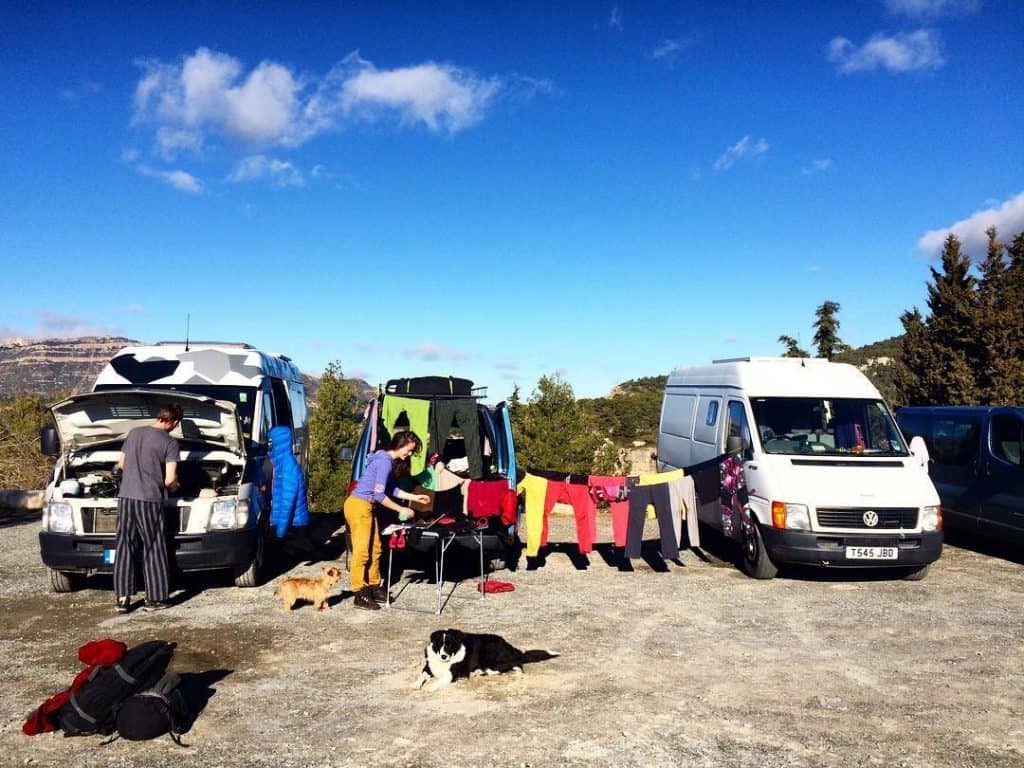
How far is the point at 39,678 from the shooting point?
5.97m

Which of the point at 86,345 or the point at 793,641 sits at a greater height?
the point at 86,345

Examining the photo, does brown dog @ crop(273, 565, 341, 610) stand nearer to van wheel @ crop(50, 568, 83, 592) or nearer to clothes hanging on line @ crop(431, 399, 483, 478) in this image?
van wheel @ crop(50, 568, 83, 592)

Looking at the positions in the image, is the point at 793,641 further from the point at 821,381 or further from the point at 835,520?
the point at 821,381

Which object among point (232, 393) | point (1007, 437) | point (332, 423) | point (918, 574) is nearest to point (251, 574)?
point (232, 393)

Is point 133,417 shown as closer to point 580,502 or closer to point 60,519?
point 60,519

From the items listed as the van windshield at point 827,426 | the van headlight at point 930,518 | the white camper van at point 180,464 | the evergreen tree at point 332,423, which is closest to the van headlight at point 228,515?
the white camper van at point 180,464

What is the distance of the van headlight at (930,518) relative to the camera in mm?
8969

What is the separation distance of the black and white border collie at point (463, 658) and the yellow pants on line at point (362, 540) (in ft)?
7.74

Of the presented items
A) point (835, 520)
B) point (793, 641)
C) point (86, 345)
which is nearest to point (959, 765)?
point (793, 641)

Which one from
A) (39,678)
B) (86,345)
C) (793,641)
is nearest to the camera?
(39,678)

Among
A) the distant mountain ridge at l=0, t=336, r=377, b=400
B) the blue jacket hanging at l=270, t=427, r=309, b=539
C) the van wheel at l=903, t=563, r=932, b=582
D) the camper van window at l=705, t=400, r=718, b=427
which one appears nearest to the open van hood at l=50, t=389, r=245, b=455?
the blue jacket hanging at l=270, t=427, r=309, b=539

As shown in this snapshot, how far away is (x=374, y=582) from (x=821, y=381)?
6243 mm

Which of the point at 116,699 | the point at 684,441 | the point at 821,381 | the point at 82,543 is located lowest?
the point at 116,699

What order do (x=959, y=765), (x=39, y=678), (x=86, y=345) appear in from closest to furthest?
(x=959, y=765) < (x=39, y=678) < (x=86, y=345)
